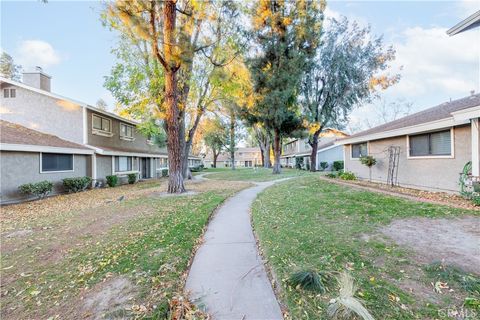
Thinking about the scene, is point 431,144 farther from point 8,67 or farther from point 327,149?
point 8,67

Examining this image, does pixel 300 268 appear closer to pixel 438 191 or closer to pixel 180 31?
pixel 438 191

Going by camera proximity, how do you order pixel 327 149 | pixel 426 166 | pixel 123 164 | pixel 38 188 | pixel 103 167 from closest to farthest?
pixel 426 166 → pixel 38 188 → pixel 103 167 → pixel 123 164 → pixel 327 149

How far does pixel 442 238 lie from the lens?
4383mm

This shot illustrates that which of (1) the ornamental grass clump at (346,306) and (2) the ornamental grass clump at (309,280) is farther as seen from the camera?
(2) the ornamental grass clump at (309,280)

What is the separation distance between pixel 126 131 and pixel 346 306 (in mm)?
22970

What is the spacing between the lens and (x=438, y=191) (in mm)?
9148

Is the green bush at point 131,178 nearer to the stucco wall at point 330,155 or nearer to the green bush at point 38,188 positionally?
the green bush at point 38,188

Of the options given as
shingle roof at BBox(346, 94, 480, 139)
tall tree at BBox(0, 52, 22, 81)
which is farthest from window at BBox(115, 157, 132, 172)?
tall tree at BBox(0, 52, 22, 81)

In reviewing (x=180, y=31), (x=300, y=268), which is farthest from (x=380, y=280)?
(x=180, y=31)

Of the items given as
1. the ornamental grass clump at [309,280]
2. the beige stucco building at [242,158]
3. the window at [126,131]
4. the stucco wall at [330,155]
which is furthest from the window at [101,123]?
the beige stucco building at [242,158]

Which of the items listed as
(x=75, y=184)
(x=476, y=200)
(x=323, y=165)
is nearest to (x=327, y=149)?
(x=323, y=165)

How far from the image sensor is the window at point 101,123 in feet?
55.0

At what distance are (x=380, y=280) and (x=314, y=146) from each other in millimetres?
23149

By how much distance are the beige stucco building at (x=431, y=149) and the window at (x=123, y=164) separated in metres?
18.3
